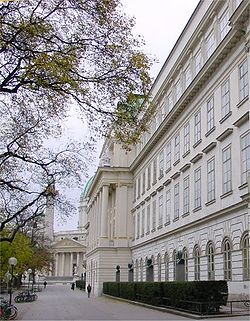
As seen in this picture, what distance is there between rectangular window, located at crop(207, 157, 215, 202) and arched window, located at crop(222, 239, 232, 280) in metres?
3.66

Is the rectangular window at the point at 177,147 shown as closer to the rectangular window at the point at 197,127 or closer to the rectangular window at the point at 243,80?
the rectangular window at the point at 197,127

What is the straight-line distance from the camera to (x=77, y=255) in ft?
479

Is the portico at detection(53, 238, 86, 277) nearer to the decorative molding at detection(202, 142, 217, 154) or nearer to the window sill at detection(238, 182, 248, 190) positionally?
the decorative molding at detection(202, 142, 217, 154)

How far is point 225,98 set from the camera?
3291 cm

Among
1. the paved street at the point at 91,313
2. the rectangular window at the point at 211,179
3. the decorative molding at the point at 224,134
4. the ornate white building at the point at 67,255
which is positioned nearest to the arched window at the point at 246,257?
the paved street at the point at 91,313

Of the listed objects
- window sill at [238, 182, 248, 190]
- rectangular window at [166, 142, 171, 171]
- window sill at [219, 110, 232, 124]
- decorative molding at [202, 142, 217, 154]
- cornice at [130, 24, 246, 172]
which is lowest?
window sill at [238, 182, 248, 190]

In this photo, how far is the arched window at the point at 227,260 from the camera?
99.5ft

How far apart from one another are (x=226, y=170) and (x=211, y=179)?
9.37 feet

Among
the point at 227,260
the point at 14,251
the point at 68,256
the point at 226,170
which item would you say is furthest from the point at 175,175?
the point at 68,256

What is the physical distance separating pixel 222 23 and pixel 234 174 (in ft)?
32.7

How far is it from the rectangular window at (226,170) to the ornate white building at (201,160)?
0.19 feet

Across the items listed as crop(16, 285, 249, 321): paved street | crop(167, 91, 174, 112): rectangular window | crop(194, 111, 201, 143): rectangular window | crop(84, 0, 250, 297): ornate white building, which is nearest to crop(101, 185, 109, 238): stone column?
crop(84, 0, 250, 297): ornate white building

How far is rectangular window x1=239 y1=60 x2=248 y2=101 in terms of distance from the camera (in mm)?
29298

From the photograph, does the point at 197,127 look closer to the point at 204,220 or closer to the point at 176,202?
the point at 204,220
